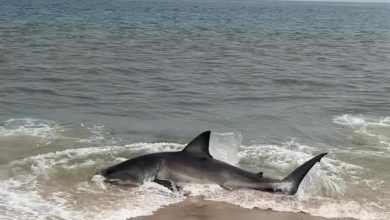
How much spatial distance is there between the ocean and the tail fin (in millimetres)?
194

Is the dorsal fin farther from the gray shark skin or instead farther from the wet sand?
the wet sand

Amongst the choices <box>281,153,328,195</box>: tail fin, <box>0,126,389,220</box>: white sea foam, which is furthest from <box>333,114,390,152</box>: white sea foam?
<box>281,153,328,195</box>: tail fin

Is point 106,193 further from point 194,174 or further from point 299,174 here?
point 299,174

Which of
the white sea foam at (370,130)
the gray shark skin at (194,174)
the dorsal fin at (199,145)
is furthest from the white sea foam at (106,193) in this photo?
the white sea foam at (370,130)

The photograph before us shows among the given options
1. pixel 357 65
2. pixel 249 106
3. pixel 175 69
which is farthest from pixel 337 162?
pixel 357 65

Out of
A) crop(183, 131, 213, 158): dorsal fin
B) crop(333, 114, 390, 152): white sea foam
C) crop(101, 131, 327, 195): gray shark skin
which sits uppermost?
crop(183, 131, 213, 158): dorsal fin

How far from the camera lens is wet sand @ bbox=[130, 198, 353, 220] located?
348 inches

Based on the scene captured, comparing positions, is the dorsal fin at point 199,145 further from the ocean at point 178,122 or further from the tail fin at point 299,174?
the tail fin at point 299,174

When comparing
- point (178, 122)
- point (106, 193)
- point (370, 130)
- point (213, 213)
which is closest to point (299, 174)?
point (213, 213)

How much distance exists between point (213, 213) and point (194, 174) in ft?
3.28

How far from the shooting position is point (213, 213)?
900cm

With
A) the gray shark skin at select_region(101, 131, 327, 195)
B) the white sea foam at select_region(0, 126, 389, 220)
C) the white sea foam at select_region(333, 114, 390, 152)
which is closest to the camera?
the white sea foam at select_region(0, 126, 389, 220)

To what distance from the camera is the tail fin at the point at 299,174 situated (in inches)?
378

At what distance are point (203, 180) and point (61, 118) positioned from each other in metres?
6.27
